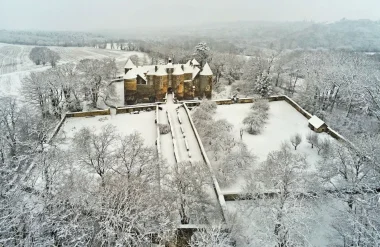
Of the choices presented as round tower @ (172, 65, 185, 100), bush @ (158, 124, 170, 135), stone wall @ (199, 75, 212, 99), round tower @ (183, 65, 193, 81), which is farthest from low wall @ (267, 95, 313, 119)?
bush @ (158, 124, 170, 135)

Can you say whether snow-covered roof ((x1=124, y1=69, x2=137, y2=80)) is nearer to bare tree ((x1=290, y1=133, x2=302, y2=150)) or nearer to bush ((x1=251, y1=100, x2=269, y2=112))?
bush ((x1=251, y1=100, x2=269, y2=112))

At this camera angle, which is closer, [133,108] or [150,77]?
[133,108]

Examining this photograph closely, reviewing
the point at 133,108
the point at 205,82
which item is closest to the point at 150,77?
the point at 133,108

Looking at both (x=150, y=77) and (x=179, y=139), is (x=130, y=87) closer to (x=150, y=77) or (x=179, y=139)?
(x=150, y=77)

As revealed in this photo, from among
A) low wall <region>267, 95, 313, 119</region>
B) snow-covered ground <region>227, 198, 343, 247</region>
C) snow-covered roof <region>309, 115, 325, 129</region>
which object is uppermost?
low wall <region>267, 95, 313, 119</region>

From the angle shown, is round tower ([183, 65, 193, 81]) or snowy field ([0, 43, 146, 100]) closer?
round tower ([183, 65, 193, 81])

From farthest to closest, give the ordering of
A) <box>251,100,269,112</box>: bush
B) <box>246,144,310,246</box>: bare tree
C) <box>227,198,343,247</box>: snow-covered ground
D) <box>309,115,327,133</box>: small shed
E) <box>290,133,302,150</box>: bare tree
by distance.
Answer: <box>251,100,269,112</box>: bush, <box>309,115,327,133</box>: small shed, <box>290,133,302,150</box>: bare tree, <box>227,198,343,247</box>: snow-covered ground, <box>246,144,310,246</box>: bare tree
